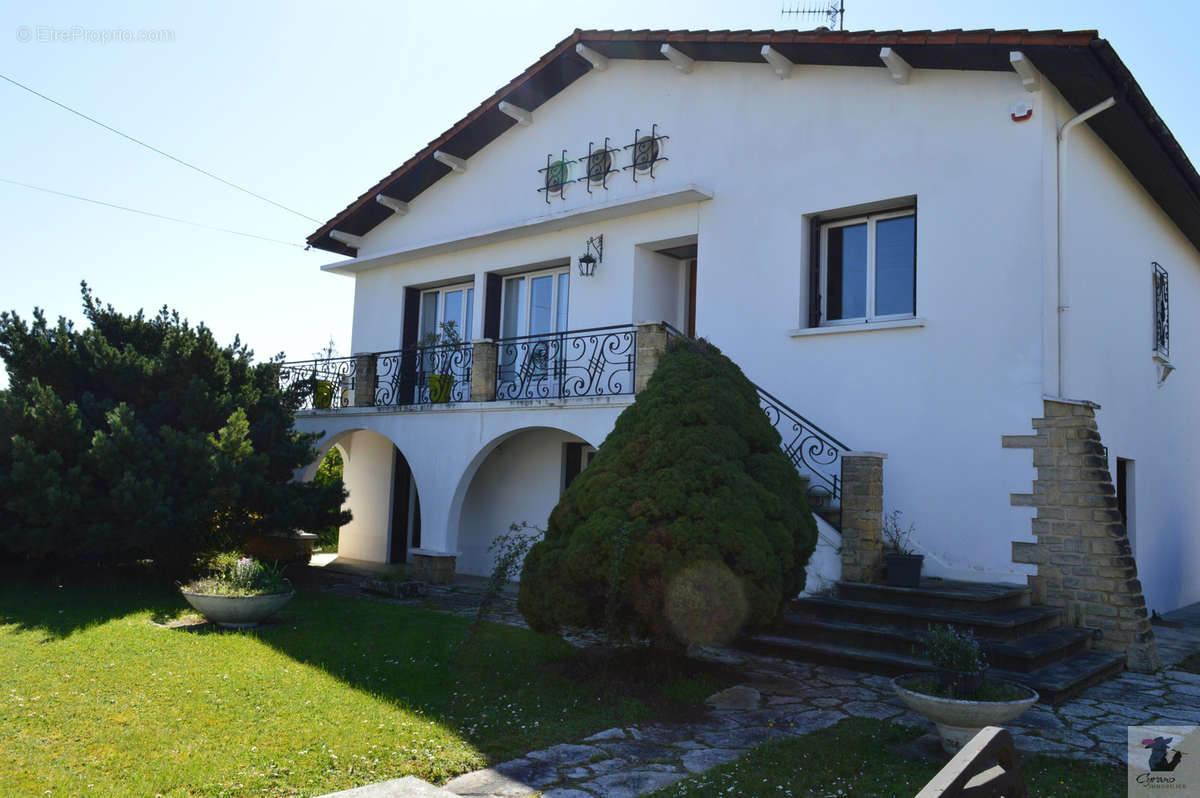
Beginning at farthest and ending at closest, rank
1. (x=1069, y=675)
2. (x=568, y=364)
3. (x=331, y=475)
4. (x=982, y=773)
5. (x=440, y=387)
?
(x=331, y=475)
(x=440, y=387)
(x=568, y=364)
(x=1069, y=675)
(x=982, y=773)

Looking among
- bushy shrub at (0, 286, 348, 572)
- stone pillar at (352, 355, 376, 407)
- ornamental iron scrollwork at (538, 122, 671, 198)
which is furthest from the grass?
stone pillar at (352, 355, 376, 407)

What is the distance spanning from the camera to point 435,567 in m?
12.4

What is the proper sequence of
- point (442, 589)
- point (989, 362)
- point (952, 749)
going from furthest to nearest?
point (442, 589)
point (989, 362)
point (952, 749)

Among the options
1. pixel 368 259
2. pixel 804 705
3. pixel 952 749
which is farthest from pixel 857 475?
pixel 368 259

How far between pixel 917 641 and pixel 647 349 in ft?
14.5

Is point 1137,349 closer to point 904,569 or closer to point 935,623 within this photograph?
point 904,569

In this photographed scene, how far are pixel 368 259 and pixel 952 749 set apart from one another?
1274cm

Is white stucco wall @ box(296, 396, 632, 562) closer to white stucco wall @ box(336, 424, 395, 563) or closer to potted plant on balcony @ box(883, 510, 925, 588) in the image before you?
white stucco wall @ box(336, 424, 395, 563)

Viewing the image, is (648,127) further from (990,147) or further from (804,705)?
(804,705)

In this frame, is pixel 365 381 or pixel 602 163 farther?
pixel 365 381

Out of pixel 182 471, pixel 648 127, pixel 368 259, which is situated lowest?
pixel 182 471

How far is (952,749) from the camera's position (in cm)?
539

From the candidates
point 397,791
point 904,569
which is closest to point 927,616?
point 904,569

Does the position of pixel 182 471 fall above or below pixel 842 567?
above
